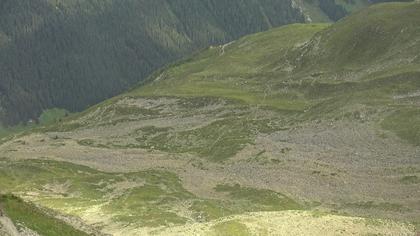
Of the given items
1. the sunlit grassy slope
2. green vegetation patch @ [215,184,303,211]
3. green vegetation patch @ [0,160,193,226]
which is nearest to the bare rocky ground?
green vegetation patch @ [215,184,303,211]

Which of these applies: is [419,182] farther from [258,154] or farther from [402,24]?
[402,24]

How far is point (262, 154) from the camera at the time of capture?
4870 inches

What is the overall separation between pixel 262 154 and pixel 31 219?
76.4 meters

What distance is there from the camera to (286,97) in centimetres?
17238

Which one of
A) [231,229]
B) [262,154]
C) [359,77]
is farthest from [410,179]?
[359,77]

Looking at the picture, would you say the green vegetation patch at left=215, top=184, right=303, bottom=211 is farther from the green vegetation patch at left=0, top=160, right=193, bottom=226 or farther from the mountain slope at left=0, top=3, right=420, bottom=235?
the green vegetation patch at left=0, top=160, right=193, bottom=226

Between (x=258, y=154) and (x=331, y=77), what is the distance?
194ft

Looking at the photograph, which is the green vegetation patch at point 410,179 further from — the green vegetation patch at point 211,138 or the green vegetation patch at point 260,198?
the green vegetation patch at point 211,138

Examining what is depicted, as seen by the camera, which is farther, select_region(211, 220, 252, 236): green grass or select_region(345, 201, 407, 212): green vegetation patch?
select_region(345, 201, 407, 212): green vegetation patch

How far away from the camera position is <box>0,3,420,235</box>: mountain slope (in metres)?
88.8

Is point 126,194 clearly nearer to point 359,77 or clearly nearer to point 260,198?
point 260,198

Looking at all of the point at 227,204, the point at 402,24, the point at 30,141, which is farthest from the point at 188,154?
the point at 402,24

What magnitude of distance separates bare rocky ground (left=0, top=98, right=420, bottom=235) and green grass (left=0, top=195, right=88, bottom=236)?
65.4 feet

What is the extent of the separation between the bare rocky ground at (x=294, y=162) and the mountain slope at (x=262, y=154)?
0.31 m
